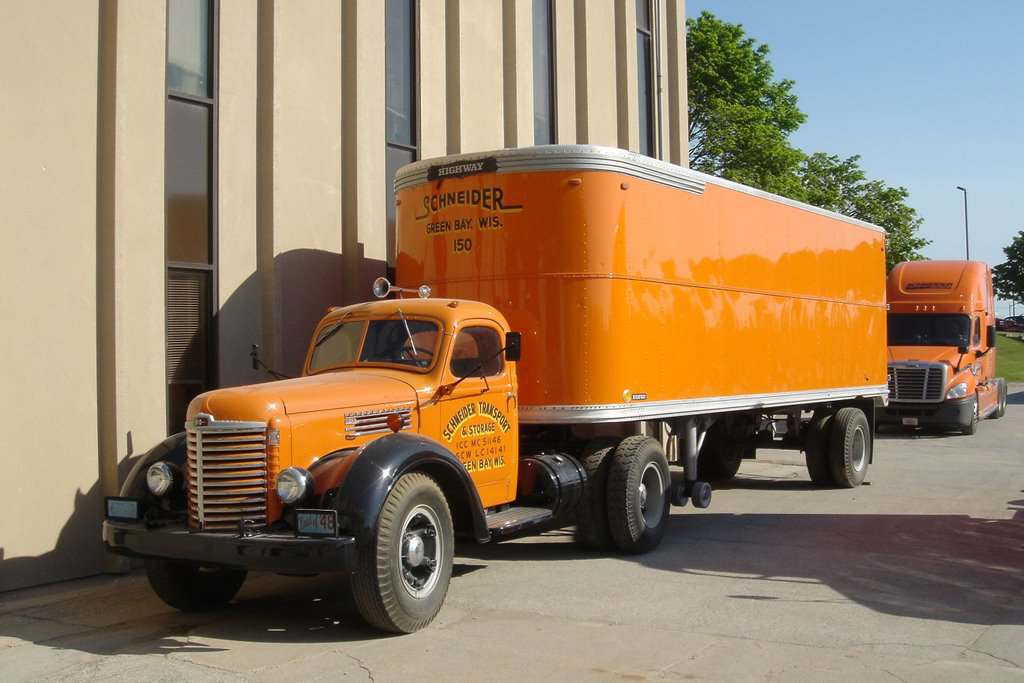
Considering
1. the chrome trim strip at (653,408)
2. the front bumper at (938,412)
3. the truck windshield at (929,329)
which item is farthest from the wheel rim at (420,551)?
the truck windshield at (929,329)

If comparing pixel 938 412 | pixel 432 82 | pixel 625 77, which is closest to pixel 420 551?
pixel 432 82

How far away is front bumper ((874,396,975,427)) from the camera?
23672 millimetres

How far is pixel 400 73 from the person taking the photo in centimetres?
1371

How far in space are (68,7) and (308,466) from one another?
17.0 ft


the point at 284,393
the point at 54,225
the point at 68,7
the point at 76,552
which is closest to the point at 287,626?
the point at 284,393

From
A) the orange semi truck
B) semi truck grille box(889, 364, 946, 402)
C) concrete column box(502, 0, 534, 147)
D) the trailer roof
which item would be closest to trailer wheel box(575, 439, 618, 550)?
the orange semi truck

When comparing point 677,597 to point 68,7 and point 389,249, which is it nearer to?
point 389,249

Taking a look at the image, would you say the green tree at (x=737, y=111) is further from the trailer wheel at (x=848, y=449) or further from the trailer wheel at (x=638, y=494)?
the trailer wheel at (x=638, y=494)

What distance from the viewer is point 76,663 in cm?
687

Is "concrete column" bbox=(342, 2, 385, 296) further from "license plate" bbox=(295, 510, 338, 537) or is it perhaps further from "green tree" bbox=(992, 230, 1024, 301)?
"green tree" bbox=(992, 230, 1024, 301)

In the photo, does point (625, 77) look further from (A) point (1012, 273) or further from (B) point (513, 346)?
(A) point (1012, 273)

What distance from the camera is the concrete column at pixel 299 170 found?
11617 millimetres

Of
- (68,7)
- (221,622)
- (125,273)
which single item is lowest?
(221,622)

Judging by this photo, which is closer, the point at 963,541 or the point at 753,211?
the point at 963,541
